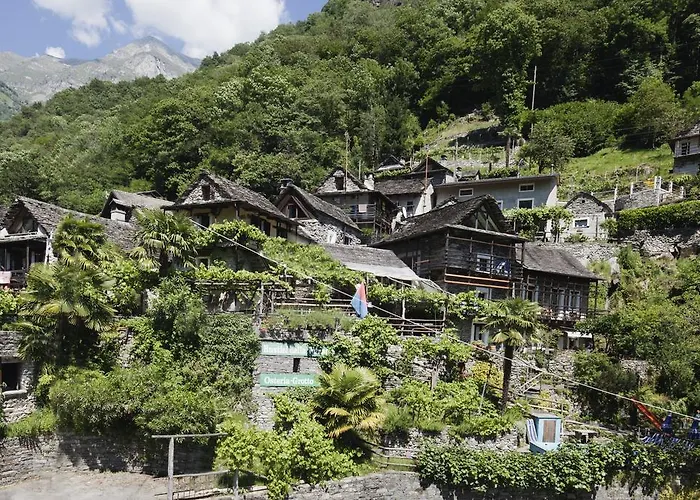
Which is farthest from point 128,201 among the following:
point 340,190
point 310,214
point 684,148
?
point 684,148

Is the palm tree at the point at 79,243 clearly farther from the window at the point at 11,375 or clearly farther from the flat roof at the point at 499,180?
the flat roof at the point at 499,180

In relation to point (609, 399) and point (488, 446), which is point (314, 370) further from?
point (609, 399)

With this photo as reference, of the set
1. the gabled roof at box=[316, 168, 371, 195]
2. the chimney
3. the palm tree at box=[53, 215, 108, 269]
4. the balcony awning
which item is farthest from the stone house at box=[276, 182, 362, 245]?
the balcony awning

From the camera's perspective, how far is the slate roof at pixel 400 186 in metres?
53.8

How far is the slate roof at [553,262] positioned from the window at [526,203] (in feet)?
33.8

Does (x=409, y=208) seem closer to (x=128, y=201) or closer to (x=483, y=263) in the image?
(x=483, y=263)

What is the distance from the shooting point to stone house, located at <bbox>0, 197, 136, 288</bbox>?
27609 millimetres

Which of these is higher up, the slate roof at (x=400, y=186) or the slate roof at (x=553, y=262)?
the slate roof at (x=400, y=186)

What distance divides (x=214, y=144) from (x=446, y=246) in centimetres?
3998

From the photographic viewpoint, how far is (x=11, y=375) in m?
21.0

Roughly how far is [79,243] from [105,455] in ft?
31.4

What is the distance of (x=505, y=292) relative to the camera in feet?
113

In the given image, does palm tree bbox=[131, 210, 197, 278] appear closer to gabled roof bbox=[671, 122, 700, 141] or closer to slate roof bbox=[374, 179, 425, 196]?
slate roof bbox=[374, 179, 425, 196]

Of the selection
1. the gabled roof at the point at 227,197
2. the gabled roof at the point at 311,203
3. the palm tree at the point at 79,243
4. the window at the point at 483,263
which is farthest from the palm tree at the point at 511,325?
the gabled roof at the point at 311,203
